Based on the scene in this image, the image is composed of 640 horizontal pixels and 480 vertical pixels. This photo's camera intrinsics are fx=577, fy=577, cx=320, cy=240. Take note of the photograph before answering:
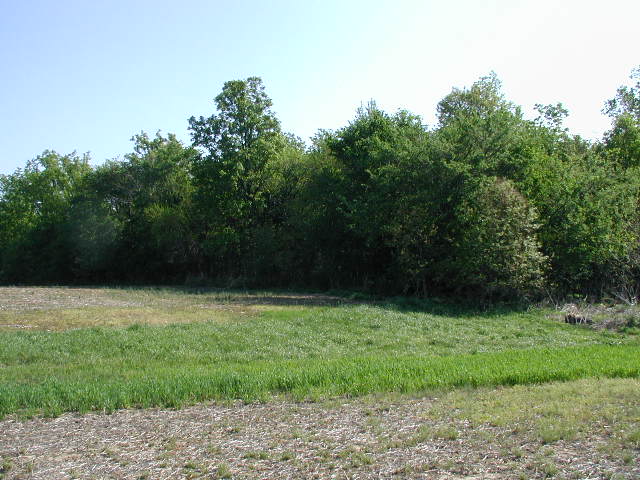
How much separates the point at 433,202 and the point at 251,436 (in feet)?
77.1

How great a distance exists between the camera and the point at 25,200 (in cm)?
7038

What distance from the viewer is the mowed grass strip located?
1071 cm

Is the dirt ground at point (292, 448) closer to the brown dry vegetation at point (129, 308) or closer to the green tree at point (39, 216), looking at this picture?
the brown dry vegetation at point (129, 308)

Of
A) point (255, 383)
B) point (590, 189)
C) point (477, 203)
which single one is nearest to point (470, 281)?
point (477, 203)

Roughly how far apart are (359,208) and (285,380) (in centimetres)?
2333

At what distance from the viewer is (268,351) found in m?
17.4

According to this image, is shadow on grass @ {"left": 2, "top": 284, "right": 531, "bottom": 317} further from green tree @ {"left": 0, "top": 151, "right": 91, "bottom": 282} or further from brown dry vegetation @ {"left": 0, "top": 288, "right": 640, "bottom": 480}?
green tree @ {"left": 0, "top": 151, "right": 91, "bottom": 282}

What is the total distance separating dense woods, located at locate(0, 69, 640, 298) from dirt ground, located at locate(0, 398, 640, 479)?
20088 millimetres

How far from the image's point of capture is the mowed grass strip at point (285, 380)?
35.1 feet

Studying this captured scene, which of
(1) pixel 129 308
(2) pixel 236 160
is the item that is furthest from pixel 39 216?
(1) pixel 129 308

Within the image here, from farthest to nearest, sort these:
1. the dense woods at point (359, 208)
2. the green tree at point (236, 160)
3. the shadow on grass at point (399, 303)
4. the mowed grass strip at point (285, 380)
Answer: the green tree at point (236, 160), the dense woods at point (359, 208), the shadow on grass at point (399, 303), the mowed grass strip at point (285, 380)

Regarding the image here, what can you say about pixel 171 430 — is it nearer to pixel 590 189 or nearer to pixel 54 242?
pixel 590 189

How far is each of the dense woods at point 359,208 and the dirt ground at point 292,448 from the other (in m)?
20.1

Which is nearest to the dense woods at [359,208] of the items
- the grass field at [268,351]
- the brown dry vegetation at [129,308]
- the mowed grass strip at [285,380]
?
the grass field at [268,351]
